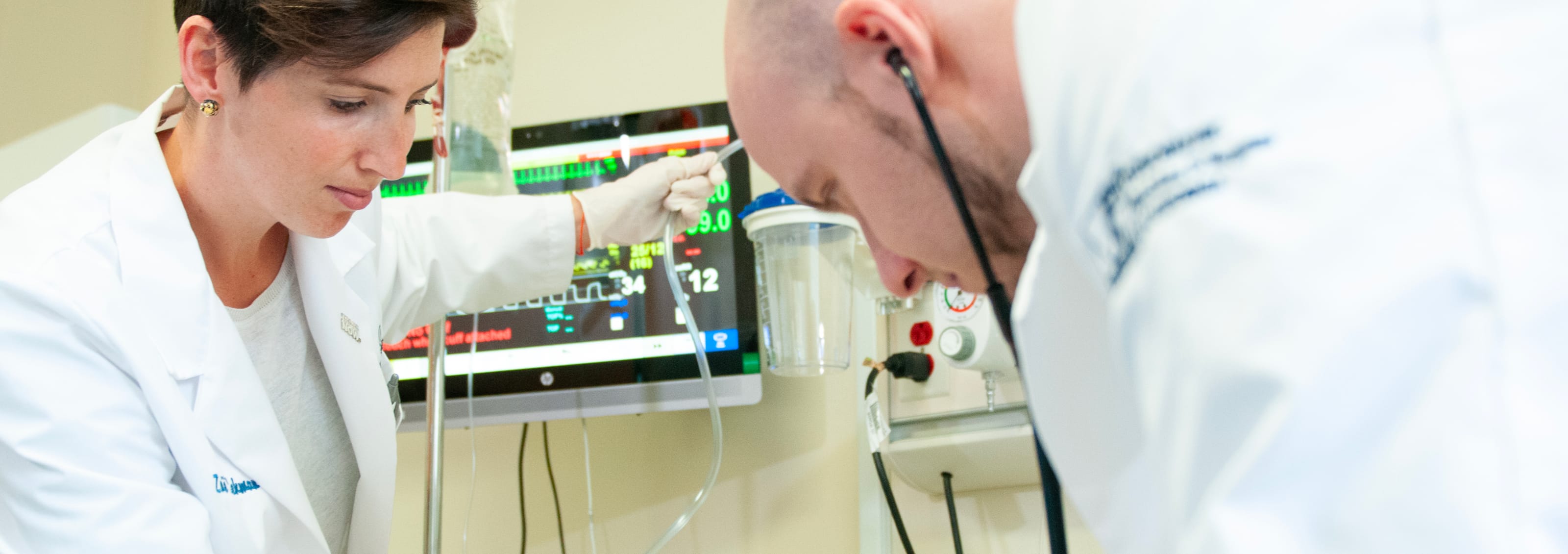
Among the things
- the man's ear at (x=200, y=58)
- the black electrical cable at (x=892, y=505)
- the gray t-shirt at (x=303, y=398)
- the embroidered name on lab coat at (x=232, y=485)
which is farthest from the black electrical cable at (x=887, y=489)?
the man's ear at (x=200, y=58)

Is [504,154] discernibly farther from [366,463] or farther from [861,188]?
[861,188]

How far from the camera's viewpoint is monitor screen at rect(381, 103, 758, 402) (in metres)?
1.82

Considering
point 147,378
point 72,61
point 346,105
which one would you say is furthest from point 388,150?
point 72,61

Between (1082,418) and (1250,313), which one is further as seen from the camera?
(1082,418)

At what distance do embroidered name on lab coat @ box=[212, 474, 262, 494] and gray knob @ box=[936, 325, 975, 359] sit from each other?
2.72ft

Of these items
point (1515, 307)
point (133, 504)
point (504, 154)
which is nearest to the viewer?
point (1515, 307)

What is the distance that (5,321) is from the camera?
102cm

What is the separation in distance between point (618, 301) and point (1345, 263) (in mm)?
1607

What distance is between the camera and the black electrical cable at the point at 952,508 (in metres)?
1.53

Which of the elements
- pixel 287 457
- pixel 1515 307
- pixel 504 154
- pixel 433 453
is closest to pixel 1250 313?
pixel 1515 307

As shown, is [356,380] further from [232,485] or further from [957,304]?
[957,304]

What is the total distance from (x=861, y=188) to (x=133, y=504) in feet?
2.49

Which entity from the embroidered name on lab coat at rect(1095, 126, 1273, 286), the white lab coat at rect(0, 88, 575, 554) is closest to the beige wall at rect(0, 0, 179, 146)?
the white lab coat at rect(0, 88, 575, 554)

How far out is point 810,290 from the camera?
1682mm
